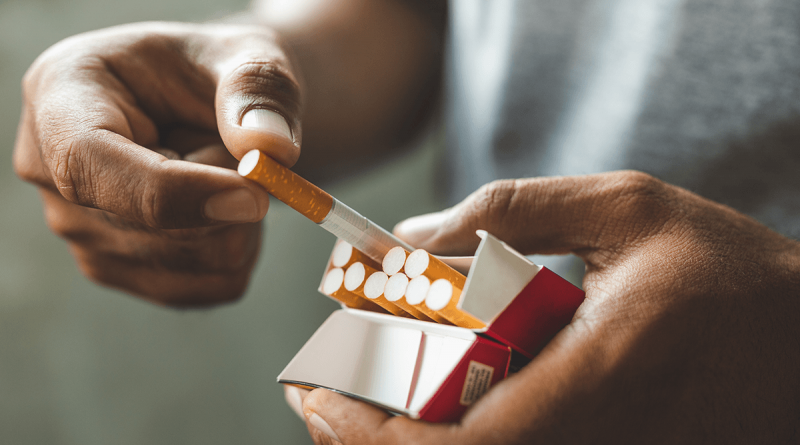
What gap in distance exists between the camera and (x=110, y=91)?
1.73 feet

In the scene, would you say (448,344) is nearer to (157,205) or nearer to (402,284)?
(402,284)

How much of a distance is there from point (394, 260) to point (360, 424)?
153 millimetres

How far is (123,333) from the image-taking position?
133cm

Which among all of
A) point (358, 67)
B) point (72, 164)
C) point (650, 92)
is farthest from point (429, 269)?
point (358, 67)

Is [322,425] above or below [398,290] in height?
below

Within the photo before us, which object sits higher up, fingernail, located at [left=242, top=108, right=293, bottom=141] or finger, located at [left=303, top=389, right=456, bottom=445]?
fingernail, located at [left=242, top=108, right=293, bottom=141]

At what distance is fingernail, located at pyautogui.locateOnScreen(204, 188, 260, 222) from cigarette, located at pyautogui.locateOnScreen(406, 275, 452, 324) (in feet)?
0.52

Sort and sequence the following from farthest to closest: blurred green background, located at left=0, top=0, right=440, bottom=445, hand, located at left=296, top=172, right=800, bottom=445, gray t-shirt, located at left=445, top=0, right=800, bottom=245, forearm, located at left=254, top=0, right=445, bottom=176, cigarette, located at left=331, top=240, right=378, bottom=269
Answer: blurred green background, located at left=0, top=0, right=440, bottom=445 < forearm, located at left=254, top=0, right=445, bottom=176 < gray t-shirt, located at left=445, top=0, right=800, bottom=245 < cigarette, located at left=331, top=240, right=378, bottom=269 < hand, located at left=296, top=172, right=800, bottom=445

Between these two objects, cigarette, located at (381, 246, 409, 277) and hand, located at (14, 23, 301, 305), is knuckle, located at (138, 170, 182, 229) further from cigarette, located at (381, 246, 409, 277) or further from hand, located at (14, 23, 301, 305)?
cigarette, located at (381, 246, 409, 277)

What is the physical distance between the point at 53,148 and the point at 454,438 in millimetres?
469

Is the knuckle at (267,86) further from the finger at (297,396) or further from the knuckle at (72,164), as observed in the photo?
the finger at (297,396)

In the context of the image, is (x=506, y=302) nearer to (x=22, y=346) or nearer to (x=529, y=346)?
(x=529, y=346)

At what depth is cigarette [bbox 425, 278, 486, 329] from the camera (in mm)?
390

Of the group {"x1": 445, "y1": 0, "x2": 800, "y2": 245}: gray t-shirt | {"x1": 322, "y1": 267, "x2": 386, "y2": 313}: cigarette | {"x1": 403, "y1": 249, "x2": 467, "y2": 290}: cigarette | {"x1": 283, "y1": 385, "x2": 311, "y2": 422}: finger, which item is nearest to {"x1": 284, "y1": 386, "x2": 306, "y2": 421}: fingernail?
{"x1": 283, "y1": 385, "x2": 311, "y2": 422}: finger
